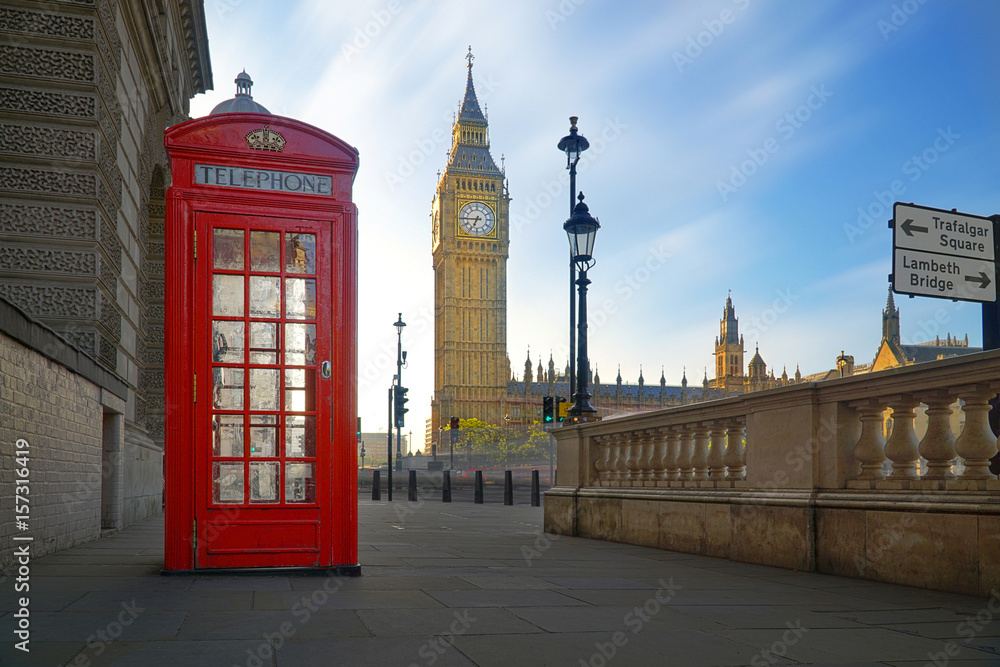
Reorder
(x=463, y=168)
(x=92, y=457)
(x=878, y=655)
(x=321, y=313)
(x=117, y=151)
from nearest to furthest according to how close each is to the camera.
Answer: (x=878, y=655) < (x=321, y=313) < (x=92, y=457) < (x=117, y=151) < (x=463, y=168)

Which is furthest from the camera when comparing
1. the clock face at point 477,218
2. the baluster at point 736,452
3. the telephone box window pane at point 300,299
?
the clock face at point 477,218

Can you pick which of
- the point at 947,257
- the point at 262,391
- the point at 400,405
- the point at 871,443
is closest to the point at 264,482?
the point at 262,391

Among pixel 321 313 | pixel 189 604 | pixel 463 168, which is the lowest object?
pixel 189 604

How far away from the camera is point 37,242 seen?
9820 mm

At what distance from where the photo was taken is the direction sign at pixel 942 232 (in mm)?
5801

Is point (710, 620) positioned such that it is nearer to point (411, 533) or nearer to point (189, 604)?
point (189, 604)

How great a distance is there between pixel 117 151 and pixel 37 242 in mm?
2047

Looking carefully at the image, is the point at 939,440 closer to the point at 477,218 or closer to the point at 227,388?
the point at 227,388

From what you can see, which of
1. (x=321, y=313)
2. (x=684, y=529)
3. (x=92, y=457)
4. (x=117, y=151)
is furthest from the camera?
(x=117, y=151)

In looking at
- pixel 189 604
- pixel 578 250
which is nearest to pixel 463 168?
pixel 578 250

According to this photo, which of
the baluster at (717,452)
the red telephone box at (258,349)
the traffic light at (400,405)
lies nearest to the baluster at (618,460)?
the baluster at (717,452)

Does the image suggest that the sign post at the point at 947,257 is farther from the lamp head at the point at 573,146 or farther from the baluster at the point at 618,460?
the lamp head at the point at 573,146

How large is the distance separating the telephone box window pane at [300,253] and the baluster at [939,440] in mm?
4475

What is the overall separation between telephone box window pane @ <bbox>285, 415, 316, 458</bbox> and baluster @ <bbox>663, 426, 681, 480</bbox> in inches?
166
